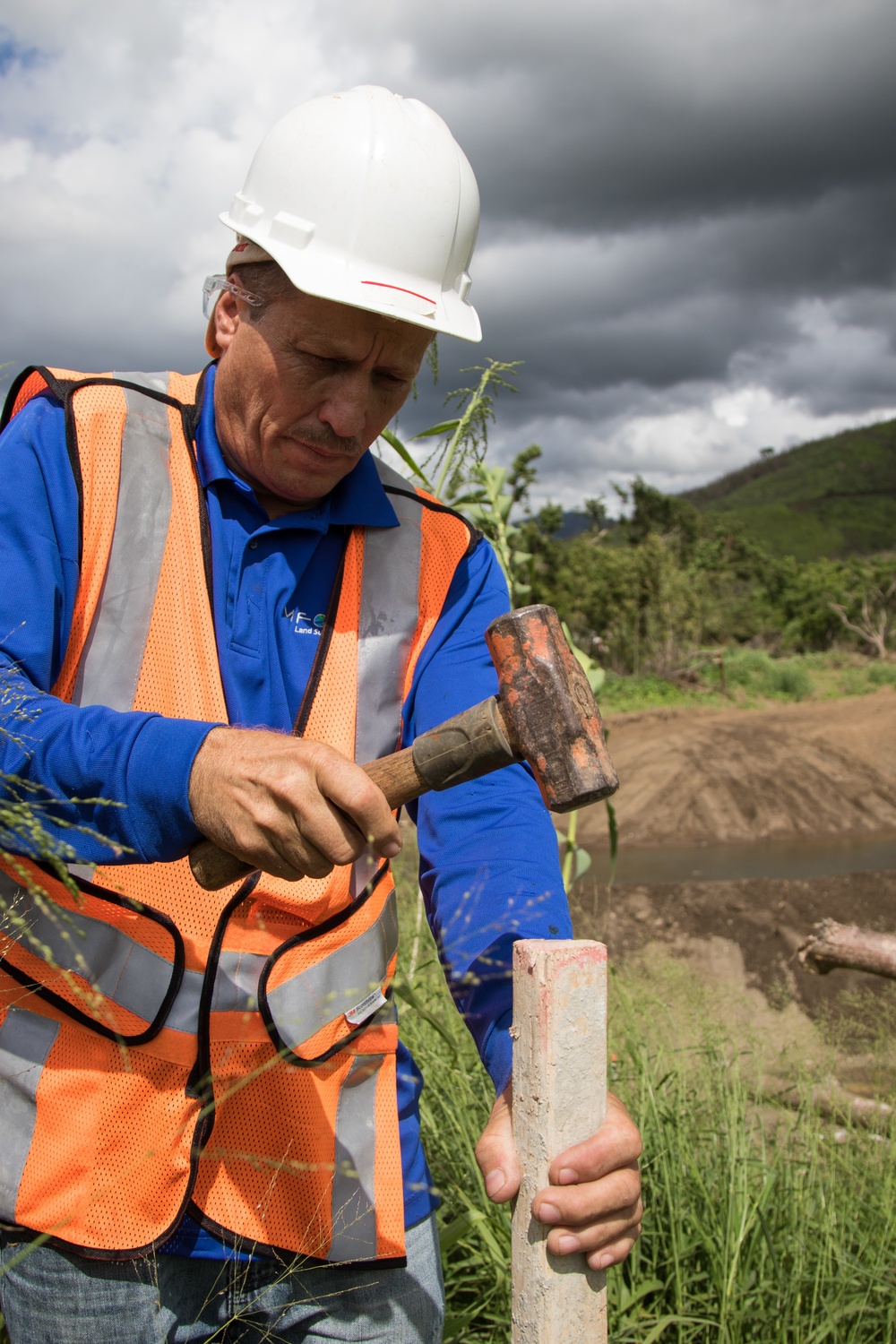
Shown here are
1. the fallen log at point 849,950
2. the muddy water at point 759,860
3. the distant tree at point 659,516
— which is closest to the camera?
the fallen log at point 849,950

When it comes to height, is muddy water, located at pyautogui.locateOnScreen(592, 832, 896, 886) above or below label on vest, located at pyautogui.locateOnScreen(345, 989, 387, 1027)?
below

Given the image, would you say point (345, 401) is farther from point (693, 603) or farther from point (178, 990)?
point (693, 603)

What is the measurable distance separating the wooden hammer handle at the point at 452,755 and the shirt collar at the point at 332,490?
0.51 m

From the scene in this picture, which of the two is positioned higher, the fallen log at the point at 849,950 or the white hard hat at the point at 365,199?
the white hard hat at the point at 365,199

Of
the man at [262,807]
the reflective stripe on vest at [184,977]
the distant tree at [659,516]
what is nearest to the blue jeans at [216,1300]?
the man at [262,807]

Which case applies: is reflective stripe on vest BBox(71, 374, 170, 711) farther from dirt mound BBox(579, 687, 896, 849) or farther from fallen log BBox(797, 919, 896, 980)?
dirt mound BBox(579, 687, 896, 849)

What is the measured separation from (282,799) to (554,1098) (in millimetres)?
449

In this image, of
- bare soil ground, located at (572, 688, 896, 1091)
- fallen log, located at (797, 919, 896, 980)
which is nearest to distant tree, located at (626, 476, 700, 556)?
bare soil ground, located at (572, 688, 896, 1091)

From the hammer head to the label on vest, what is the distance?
1.59 ft

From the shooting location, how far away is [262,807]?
3.49 feet

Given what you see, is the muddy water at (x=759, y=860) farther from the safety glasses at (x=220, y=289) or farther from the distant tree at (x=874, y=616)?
the distant tree at (x=874, y=616)

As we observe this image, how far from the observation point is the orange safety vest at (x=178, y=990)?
4.33 ft

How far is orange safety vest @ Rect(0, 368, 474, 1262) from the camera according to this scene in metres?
1.32

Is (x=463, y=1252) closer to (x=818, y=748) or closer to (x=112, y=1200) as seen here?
(x=112, y=1200)
